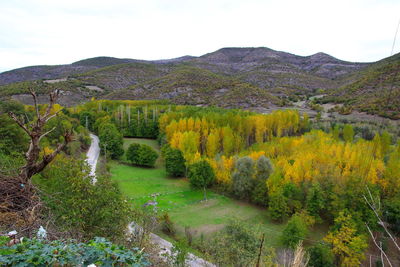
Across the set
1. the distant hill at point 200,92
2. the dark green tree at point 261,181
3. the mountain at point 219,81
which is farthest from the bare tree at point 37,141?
the distant hill at point 200,92

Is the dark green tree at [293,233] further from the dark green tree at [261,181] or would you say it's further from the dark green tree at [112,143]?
the dark green tree at [112,143]

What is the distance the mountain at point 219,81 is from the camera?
81500 millimetres

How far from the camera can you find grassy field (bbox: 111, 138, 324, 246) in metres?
23.2

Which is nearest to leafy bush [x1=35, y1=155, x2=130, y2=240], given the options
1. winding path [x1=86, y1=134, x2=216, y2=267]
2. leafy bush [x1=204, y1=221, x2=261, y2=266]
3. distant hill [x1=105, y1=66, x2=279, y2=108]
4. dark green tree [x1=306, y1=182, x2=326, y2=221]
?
winding path [x1=86, y1=134, x2=216, y2=267]

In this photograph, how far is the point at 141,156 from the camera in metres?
39.3

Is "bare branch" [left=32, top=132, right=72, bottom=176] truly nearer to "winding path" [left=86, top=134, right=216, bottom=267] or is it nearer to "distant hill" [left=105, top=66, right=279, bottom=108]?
"winding path" [left=86, top=134, right=216, bottom=267]

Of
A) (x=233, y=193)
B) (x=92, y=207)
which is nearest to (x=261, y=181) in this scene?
(x=233, y=193)

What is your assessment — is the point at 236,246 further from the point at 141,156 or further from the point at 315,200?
the point at 141,156

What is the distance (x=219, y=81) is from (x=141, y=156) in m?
69.5

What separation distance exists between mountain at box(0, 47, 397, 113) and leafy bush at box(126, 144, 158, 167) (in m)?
43.5

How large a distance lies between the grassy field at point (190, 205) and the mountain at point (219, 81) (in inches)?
1869

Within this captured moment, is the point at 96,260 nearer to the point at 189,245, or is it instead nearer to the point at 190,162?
the point at 189,245

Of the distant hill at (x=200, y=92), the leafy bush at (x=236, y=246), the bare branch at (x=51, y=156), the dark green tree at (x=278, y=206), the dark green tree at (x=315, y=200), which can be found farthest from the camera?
the distant hill at (x=200, y=92)

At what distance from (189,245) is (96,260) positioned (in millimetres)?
17598
